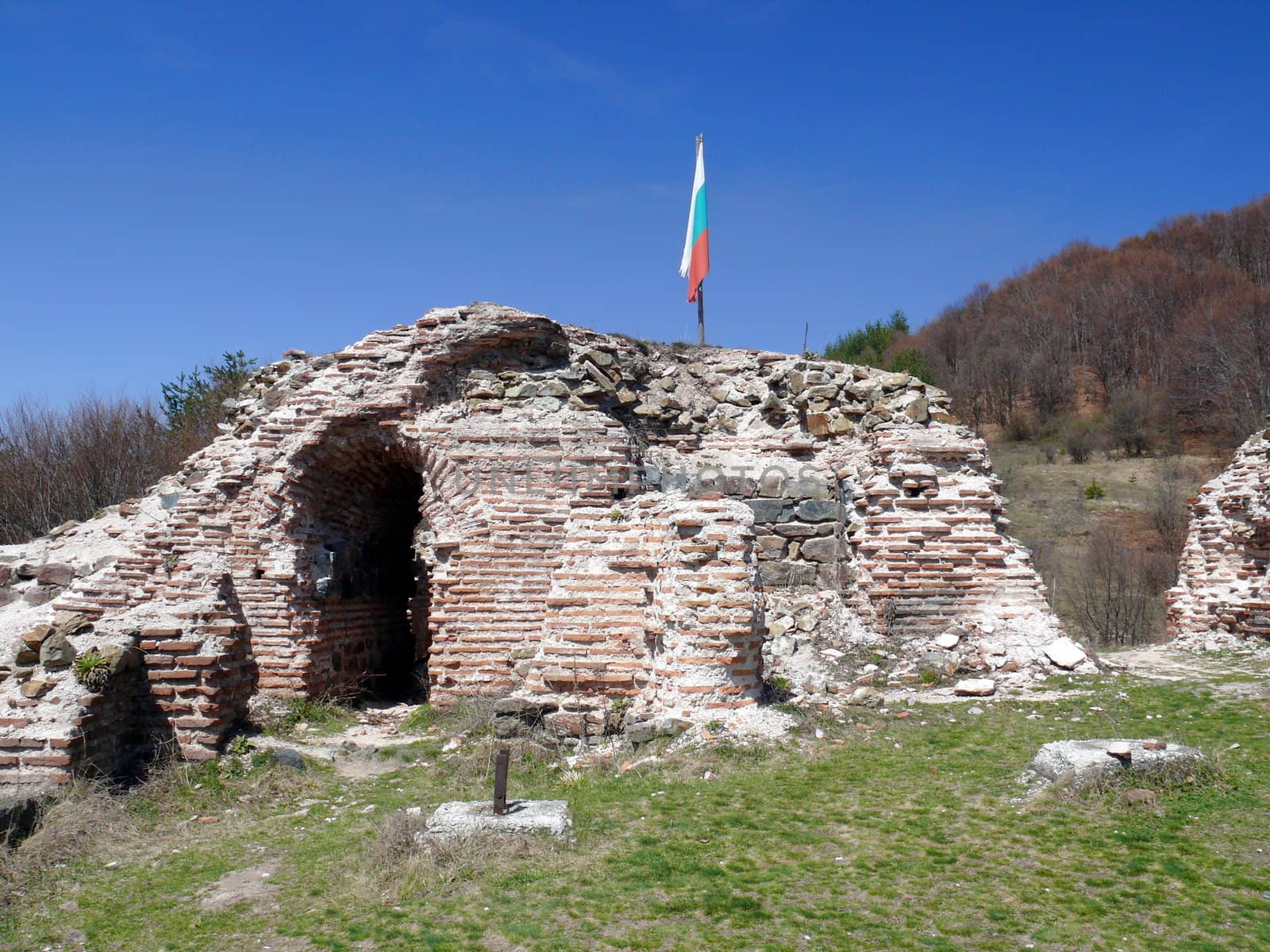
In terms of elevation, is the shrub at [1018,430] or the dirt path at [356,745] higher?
the shrub at [1018,430]

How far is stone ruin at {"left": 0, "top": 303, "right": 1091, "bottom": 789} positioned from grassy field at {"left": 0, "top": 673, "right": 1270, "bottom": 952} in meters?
0.83

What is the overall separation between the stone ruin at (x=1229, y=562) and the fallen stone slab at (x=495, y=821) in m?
9.22

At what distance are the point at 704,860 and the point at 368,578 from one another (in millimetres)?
6704

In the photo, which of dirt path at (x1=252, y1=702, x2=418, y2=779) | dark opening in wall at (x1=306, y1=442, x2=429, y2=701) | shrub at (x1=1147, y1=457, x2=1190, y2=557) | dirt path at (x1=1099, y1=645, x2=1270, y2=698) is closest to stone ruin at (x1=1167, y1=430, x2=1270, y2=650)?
dirt path at (x1=1099, y1=645, x2=1270, y2=698)

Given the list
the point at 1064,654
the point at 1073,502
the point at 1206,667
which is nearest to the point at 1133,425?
the point at 1073,502

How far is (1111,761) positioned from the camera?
205 inches

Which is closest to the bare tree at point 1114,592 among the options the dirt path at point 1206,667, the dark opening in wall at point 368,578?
the dirt path at point 1206,667

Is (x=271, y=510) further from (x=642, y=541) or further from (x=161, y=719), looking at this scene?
(x=642, y=541)

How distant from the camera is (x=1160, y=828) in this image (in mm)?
4672

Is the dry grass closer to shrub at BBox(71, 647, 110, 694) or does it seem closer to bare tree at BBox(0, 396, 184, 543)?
shrub at BBox(71, 647, 110, 694)

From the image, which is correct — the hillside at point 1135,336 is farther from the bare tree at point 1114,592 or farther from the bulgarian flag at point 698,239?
the bulgarian flag at point 698,239

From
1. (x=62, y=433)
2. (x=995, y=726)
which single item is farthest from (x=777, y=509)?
(x=62, y=433)

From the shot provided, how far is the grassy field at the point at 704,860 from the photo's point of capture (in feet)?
A: 12.7

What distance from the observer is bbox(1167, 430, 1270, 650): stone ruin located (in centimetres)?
1081
